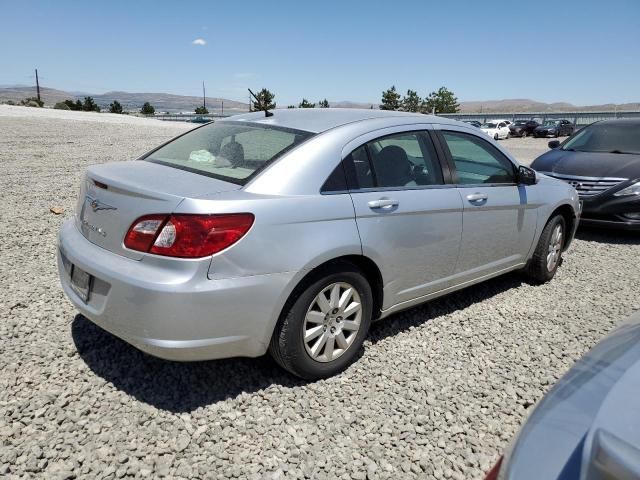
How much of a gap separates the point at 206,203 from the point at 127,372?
1.30 meters

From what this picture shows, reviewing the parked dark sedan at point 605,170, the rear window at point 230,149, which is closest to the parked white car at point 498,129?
the parked dark sedan at point 605,170

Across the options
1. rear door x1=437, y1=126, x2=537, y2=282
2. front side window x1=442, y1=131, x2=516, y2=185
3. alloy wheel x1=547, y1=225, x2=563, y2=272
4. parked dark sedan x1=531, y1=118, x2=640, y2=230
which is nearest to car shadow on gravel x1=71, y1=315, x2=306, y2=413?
rear door x1=437, y1=126, x2=537, y2=282

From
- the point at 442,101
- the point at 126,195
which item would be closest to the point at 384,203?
the point at 126,195

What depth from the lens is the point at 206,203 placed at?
97.9 inches

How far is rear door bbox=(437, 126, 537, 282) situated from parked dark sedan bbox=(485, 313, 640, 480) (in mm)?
2107

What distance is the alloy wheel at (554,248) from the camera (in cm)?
484

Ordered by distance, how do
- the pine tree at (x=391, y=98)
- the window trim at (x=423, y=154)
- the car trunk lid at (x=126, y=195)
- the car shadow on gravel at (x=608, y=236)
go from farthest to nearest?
the pine tree at (x=391, y=98)
the car shadow on gravel at (x=608, y=236)
the window trim at (x=423, y=154)
the car trunk lid at (x=126, y=195)

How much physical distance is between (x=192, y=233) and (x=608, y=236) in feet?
21.8

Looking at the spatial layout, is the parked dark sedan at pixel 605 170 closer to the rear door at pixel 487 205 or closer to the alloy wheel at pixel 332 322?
the rear door at pixel 487 205

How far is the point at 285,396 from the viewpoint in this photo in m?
2.91

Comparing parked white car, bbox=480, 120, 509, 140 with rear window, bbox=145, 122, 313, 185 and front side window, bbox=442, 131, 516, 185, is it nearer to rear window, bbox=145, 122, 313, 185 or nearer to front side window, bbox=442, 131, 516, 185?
front side window, bbox=442, 131, 516, 185

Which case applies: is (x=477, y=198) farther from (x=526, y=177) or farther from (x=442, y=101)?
(x=442, y=101)

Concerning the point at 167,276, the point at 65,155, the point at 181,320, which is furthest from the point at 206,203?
the point at 65,155

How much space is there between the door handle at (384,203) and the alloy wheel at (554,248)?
2.39 metres
